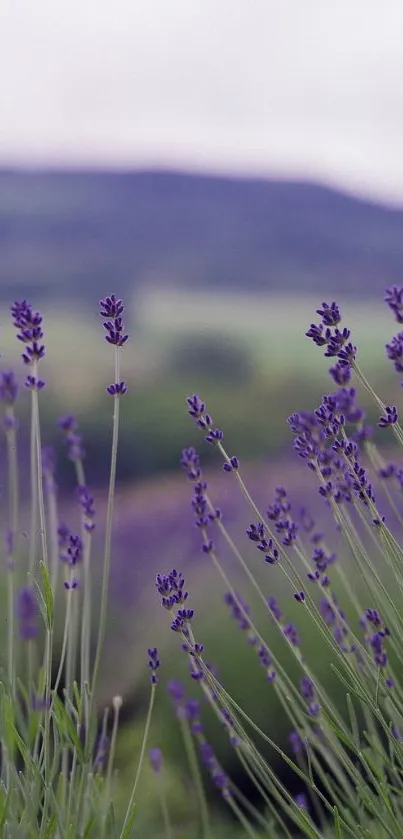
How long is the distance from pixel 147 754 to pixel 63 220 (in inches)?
39.4

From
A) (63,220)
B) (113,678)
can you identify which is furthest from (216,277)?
(113,678)

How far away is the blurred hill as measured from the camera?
5.44ft

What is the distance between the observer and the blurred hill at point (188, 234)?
1657mm

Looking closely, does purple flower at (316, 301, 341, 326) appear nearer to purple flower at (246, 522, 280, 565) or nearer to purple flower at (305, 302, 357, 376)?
Answer: purple flower at (305, 302, 357, 376)

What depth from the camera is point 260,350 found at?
161 centimetres

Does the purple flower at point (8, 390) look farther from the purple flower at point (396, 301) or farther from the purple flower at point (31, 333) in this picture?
the purple flower at point (396, 301)

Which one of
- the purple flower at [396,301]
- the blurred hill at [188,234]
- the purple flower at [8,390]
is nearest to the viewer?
the purple flower at [396,301]

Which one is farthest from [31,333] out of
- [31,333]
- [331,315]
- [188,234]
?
[188,234]

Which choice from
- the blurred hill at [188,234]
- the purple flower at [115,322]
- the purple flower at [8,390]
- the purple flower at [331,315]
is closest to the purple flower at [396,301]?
the purple flower at [331,315]

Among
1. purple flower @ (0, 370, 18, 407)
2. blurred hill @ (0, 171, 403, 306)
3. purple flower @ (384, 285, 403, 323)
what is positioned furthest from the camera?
blurred hill @ (0, 171, 403, 306)

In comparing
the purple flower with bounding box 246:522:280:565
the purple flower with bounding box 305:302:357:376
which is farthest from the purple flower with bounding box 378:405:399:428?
the purple flower with bounding box 246:522:280:565

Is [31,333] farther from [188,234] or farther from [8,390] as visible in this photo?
[188,234]

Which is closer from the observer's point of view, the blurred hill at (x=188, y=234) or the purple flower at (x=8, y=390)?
the purple flower at (x=8, y=390)

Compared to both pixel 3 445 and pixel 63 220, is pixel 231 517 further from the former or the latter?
pixel 63 220
